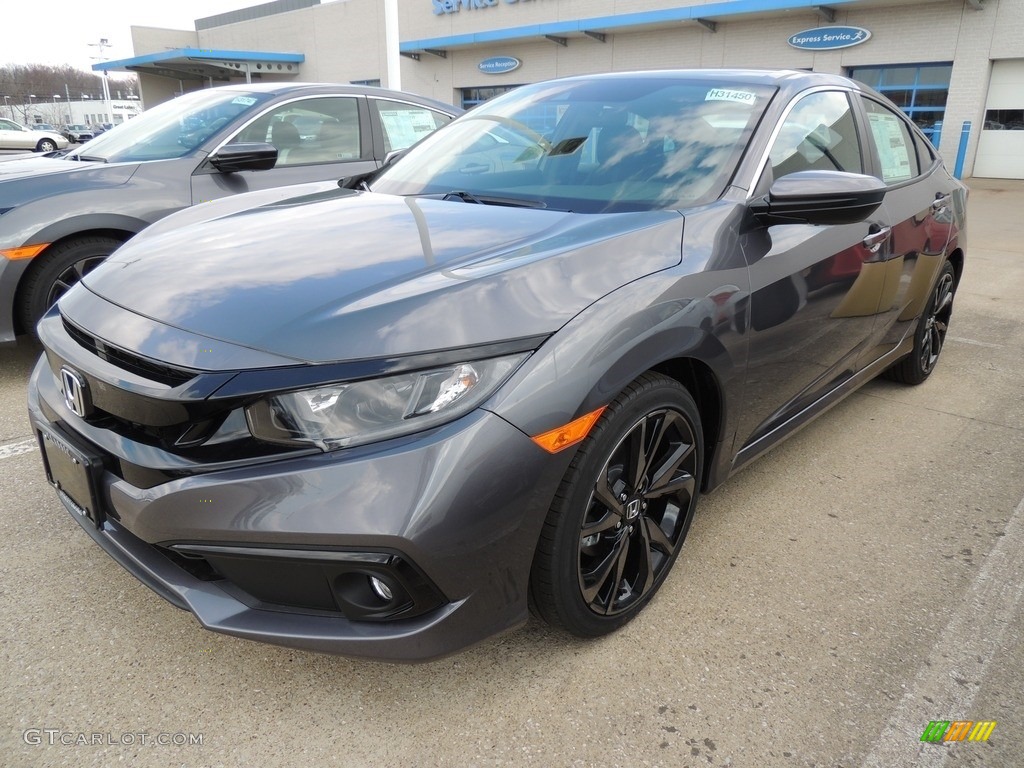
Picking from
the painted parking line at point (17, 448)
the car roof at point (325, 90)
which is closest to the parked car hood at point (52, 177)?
the car roof at point (325, 90)

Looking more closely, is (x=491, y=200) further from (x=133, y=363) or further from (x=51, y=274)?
(x=51, y=274)

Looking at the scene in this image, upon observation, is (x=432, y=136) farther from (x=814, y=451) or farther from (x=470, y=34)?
(x=470, y=34)

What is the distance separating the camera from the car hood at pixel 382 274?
163 cm

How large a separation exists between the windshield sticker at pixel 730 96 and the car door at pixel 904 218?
2.52 feet

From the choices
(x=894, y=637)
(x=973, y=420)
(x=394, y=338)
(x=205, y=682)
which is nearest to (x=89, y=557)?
(x=205, y=682)

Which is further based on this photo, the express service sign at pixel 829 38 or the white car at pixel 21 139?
the white car at pixel 21 139

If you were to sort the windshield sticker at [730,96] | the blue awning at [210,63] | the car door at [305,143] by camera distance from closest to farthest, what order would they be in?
the windshield sticker at [730,96], the car door at [305,143], the blue awning at [210,63]

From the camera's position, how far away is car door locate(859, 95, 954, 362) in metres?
3.18

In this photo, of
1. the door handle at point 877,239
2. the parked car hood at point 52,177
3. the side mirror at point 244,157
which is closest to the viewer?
the door handle at point 877,239

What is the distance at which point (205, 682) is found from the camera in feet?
6.26

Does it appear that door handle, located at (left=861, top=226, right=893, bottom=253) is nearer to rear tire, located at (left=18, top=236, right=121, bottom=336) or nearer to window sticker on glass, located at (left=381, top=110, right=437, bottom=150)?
window sticker on glass, located at (left=381, top=110, right=437, bottom=150)

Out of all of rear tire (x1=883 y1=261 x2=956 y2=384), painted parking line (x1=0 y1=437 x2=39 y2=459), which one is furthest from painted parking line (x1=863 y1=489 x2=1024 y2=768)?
painted parking line (x1=0 y1=437 x2=39 y2=459)

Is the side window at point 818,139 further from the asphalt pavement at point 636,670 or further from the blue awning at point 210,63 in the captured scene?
the blue awning at point 210,63

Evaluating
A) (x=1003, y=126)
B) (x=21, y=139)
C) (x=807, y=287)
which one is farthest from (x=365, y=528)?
(x=21, y=139)
